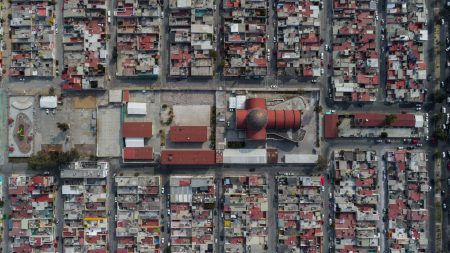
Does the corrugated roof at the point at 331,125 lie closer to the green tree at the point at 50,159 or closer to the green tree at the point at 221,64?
the green tree at the point at 221,64

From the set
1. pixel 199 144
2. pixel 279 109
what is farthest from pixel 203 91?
pixel 279 109

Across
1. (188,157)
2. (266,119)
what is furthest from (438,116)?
(188,157)

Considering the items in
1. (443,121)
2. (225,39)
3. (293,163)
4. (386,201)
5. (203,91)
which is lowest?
(386,201)

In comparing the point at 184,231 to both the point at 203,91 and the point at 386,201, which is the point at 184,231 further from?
the point at 386,201

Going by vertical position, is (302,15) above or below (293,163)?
above

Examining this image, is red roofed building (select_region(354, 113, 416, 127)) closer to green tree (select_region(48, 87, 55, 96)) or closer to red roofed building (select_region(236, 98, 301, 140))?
red roofed building (select_region(236, 98, 301, 140))

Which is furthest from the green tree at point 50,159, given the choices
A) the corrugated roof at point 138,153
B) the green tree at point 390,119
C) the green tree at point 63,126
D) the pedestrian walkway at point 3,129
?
the green tree at point 390,119
